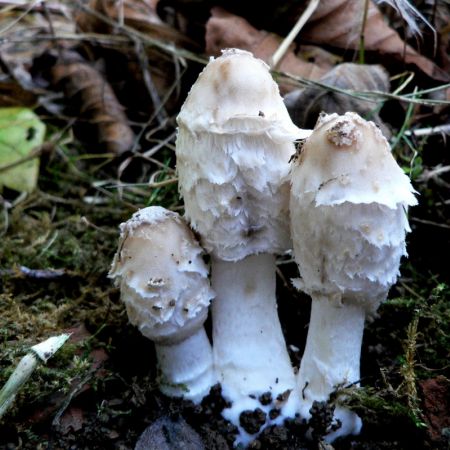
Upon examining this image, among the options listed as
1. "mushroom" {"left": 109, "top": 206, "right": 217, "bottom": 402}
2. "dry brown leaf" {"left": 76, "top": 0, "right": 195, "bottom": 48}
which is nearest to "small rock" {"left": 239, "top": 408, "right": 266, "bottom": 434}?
"mushroom" {"left": 109, "top": 206, "right": 217, "bottom": 402}

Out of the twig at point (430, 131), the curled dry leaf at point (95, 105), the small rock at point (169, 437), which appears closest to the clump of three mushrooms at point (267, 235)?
the small rock at point (169, 437)

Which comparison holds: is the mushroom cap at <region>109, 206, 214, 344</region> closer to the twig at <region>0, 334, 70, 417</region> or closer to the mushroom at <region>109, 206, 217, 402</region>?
the mushroom at <region>109, 206, 217, 402</region>

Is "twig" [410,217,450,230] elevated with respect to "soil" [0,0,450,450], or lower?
elevated

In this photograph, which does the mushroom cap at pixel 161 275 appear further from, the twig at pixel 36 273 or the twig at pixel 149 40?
the twig at pixel 149 40

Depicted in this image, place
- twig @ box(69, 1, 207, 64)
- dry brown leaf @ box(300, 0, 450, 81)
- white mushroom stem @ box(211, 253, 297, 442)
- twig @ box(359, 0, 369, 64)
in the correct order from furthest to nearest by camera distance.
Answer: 1. twig @ box(69, 1, 207, 64)
2. dry brown leaf @ box(300, 0, 450, 81)
3. twig @ box(359, 0, 369, 64)
4. white mushroom stem @ box(211, 253, 297, 442)

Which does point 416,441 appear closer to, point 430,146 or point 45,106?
point 430,146

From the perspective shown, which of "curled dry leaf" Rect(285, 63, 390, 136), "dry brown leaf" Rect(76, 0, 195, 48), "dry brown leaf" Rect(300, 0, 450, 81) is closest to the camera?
"curled dry leaf" Rect(285, 63, 390, 136)
